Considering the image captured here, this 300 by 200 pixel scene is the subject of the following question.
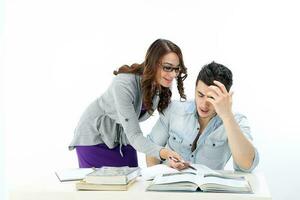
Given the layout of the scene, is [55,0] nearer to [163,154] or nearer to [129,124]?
[129,124]

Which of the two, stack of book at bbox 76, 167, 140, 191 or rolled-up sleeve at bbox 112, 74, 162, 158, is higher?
rolled-up sleeve at bbox 112, 74, 162, 158

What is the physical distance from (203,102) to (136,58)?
1218mm

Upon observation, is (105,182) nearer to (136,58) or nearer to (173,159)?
(173,159)

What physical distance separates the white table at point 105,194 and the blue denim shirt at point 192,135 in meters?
0.46

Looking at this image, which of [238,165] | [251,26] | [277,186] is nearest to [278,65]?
[251,26]

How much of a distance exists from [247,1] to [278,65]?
49 cm

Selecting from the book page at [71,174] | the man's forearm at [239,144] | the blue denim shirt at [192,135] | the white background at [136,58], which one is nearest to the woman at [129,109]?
the blue denim shirt at [192,135]

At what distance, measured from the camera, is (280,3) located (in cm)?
303

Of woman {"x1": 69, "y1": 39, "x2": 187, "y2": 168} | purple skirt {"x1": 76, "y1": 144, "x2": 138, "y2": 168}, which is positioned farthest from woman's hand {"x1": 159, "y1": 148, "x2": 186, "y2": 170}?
purple skirt {"x1": 76, "y1": 144, "x2": 138, "y2": 168}

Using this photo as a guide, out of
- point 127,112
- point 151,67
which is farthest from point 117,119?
point 151,67

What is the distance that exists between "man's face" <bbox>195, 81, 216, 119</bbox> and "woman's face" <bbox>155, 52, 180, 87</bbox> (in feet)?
0.53

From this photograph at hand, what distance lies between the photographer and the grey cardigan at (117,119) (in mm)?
2131

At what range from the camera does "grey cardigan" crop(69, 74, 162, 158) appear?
2.13 metres

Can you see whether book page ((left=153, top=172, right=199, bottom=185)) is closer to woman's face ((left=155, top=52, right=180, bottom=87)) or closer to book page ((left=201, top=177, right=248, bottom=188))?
book page ((left=201, top=177, right=248, bottom=188))
